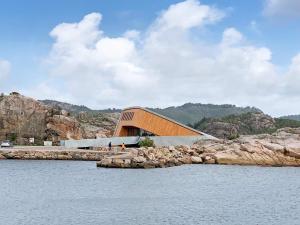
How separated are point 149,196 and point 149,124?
196ft

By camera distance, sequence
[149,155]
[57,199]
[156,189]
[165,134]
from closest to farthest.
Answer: [57,199], [156,189], [149,155], [165,134]

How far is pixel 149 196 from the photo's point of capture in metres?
49.5

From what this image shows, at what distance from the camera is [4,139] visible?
120938mm

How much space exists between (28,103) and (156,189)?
7339 cm

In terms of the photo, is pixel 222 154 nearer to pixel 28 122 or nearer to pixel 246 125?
pixel 28 122

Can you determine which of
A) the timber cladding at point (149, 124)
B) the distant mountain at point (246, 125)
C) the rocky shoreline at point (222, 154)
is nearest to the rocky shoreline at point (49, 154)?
the rocky shoreline at point (222, 154)

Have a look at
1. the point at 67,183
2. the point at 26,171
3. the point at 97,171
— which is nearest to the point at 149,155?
the point at 97,171

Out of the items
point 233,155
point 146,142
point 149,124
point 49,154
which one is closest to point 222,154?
point 233,155

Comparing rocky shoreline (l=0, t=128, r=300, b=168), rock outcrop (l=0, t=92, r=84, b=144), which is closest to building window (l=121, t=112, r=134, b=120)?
rock outcrop (l=0, t=92, r=84, b=144)

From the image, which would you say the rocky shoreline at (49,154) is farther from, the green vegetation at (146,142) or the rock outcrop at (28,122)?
the rock outcrop at (28,122)

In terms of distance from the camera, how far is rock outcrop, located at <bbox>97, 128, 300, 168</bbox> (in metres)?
79.8

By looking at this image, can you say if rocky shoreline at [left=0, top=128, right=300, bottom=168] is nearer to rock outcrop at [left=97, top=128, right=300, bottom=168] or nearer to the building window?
rock outcrop at [left=97, top=128, right=300, bottom=168]

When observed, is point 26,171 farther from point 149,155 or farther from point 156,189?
point 156,189

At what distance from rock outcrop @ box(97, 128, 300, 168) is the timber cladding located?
1398cm
